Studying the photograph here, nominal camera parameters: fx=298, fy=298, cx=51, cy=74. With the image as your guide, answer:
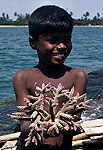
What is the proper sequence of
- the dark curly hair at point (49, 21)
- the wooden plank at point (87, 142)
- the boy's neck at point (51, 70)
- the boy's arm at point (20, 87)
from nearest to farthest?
1. the dark curly hair at point (49, 21)
2. the boy's arm at point (20, 87)
3. the boy's neck at point (51, 70)
4. the wooden plank at point (87, 142)

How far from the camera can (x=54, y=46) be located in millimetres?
2840

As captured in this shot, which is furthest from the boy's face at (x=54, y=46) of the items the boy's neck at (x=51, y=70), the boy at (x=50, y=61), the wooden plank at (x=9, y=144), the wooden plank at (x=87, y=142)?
the wooden plank at (x=9, y=144)

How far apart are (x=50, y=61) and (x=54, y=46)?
182 millimetres

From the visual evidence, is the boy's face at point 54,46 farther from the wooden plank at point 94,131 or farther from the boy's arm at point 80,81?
the wooden plank at point 94,131

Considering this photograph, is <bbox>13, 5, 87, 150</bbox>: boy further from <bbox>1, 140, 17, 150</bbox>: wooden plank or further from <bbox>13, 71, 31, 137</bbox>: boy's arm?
<bbox>1, 140, 17, 150</bbox>: wooden plank

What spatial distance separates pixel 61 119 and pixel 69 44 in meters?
0.74

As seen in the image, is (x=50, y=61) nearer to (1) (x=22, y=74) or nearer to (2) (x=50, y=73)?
(2) (x=50, y=73)

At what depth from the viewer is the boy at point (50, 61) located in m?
2.83

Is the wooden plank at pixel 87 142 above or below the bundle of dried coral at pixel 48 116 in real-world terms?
below

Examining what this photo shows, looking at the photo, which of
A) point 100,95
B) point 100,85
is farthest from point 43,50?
point 100,85

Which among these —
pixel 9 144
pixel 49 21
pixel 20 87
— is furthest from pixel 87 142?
pixel 49 21

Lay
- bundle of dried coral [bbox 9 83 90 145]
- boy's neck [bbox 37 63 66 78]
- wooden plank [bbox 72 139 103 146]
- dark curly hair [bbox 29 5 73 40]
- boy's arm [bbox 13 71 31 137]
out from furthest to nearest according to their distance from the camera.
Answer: wooden plank [bbox 72 139 103 146] → boy's neck [bbox 37 63 66 78] → boy's arm [bbox 13 71 31 137] → dark curly hair [bbox 29 5 73 40] → bundle of dried coral [bbox 9 83 90 145]

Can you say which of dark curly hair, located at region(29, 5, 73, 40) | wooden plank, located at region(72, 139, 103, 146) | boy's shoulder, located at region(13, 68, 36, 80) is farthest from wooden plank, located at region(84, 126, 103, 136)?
dark curly hair, located at region(29, 5, 73, 40)

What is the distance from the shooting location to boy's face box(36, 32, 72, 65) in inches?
112
